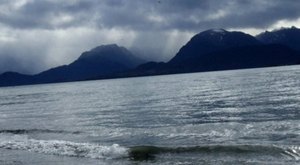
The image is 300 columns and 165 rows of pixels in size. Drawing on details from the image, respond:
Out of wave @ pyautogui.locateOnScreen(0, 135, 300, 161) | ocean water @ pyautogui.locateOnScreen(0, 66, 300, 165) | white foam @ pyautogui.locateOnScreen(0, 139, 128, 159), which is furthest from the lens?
white foam @ pyautogui.locateOnScreen(0, 139, 128, 159)

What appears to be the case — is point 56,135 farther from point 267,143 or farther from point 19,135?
point 267,143

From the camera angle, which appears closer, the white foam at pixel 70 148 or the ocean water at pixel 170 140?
the ocean water at pixel 170 140

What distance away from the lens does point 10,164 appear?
29.5 metres

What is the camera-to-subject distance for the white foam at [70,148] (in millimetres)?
31297

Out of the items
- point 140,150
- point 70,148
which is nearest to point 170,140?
point 140,150

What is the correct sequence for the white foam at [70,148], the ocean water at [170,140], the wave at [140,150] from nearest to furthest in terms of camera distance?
the wave at [140,150], the ocean water at [170,140], the white foam at [70,148]

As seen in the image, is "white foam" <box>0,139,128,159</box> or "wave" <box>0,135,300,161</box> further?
"white foam" <box>0,139,128,159</box>

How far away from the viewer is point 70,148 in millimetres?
34406

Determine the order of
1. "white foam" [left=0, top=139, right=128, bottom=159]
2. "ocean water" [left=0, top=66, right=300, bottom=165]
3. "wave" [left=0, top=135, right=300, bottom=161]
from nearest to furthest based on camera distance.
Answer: "wave" [left=0, top=135, right=300, bottom=161], "ocean water" [left=0, top=66, right=300, bottom=165], "white foam" [left=0, top=139, right=128, bottom=159]

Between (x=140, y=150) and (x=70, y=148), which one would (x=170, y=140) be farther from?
(x=70, y=148)

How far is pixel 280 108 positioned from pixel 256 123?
12545 millimetres

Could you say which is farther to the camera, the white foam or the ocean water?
the white foam

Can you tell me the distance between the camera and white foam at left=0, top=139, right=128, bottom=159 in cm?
3130

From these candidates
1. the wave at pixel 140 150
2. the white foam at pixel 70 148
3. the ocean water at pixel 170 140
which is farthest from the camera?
the white foam at pixel 70 148
